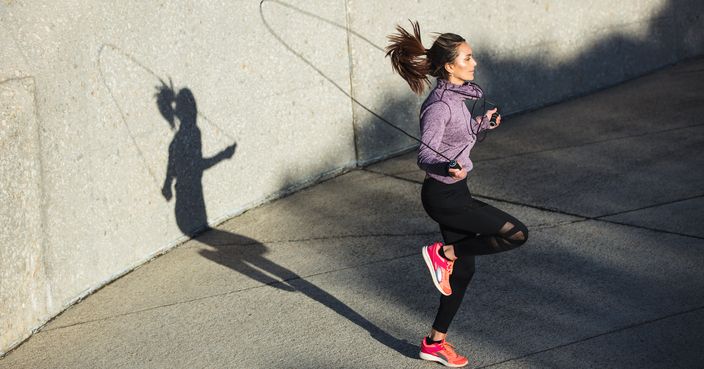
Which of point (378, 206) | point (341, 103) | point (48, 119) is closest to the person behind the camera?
point (48, 119)

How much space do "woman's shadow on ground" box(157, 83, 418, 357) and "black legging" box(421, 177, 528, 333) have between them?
1.51m

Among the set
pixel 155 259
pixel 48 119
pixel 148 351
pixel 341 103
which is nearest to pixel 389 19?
pixel 341 103

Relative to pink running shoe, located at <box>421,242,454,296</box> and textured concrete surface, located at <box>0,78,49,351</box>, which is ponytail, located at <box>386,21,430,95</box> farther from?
textured concrete surface, located at <box>0,78,49,351</box>

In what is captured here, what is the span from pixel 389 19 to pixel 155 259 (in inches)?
121

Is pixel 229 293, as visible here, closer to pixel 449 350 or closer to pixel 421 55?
pixel 449 350

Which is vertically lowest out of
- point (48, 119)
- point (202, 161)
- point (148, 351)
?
point (148, 351)

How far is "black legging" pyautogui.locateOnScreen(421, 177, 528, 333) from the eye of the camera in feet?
16.1

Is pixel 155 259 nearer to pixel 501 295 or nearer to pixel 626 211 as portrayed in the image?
pixel 501 295

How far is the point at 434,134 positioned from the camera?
15.6 ft

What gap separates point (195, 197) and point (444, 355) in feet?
9.51

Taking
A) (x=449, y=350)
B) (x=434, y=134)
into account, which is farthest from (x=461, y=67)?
(x=449, y=350)

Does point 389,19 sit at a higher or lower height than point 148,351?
higher

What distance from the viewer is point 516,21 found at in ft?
32.1

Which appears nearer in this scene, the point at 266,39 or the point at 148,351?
the point at 148,351
